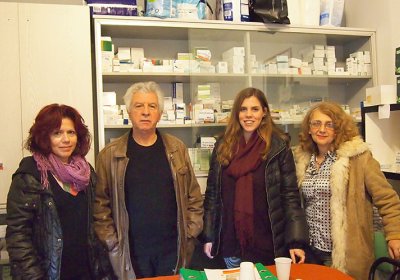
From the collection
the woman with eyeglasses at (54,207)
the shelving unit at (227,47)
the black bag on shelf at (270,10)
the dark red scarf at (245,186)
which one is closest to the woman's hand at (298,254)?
the dark red scarf at (245,186)

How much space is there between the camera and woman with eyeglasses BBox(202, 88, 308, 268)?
6.93 feet

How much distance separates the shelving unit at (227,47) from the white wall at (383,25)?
0.21ft

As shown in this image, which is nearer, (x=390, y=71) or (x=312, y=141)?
(x=312, y=141)

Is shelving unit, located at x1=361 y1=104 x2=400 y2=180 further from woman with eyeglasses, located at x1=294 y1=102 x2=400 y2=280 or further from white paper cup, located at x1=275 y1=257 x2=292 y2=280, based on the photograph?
white paper cup, located at x1=275 y1=257 x2=292 y2=280

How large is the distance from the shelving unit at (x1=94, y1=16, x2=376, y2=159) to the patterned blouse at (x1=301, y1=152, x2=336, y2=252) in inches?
41.3

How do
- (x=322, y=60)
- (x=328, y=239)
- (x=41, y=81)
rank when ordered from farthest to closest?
(x=322, y=60) < (x=41, y=81) < (x=328, y=239)

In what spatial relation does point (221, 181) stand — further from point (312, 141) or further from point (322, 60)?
point (322, 60)

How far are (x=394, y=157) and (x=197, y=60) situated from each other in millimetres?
1665

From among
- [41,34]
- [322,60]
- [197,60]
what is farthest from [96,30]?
[322,60]

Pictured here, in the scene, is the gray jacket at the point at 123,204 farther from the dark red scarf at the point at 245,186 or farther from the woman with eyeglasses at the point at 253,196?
the dark red scarf at the point at 245,186

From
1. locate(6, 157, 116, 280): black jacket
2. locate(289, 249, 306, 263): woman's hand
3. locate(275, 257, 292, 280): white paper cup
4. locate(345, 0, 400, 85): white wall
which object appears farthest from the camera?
locate(345, 0, 400, 85): white wall

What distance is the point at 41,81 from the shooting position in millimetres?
2539

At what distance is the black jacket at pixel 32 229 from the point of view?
1.68 meters

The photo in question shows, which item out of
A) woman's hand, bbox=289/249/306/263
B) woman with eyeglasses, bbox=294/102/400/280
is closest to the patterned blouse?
woman with eyeglasses, bbox=294/102/400/280
